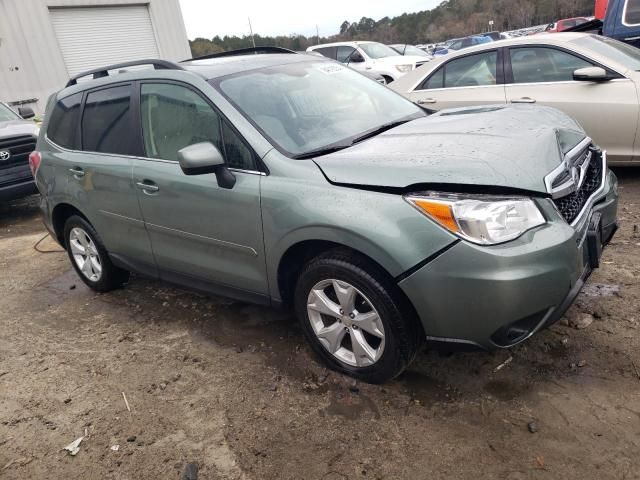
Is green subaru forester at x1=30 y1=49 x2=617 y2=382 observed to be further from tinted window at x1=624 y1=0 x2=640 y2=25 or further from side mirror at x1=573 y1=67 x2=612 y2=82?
tinted window at x1=624 y1=0 x2=640 y2=25

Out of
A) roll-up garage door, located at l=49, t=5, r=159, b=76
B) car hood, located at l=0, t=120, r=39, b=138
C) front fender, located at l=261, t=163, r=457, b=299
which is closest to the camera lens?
front fender, located at l=261, t=163, r=457, b=299

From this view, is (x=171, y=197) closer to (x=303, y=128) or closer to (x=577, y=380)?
(x=303, y=128)

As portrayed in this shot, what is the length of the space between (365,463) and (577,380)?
3.81 feet

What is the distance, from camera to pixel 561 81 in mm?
5191

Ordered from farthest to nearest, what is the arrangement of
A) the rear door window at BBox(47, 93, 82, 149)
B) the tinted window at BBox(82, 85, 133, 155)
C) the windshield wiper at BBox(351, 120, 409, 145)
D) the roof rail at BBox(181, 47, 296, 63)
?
the rear door window at BBox(47, 93, 82, 149), the roof rail at BBox(181, 47, 296, 63), the tinted window at BBox(82, 85, 133, 155), the windshield wiper at BBox(351, 120, 409, 145)

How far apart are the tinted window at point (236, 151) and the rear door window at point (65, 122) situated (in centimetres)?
172

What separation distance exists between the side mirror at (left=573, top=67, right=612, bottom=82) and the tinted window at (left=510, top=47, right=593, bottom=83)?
0.21m

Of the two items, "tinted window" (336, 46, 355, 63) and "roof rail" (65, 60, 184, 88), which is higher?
"roof rail" (65, 60, 184, 88)

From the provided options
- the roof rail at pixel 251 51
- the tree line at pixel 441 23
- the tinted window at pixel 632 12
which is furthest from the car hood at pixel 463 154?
the tree line at pixel 441 23

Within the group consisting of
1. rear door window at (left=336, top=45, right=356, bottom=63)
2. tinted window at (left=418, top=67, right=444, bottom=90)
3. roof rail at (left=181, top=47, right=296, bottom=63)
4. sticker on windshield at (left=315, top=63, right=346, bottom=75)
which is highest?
roof rail at (left=181, top=47, right=296, bottom=63)

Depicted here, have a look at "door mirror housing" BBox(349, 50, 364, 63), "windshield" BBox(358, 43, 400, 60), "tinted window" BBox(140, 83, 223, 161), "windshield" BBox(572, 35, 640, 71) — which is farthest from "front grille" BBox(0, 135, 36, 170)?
"windshield" BBox(358, 43, 400, 60)

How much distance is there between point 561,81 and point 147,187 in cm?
413

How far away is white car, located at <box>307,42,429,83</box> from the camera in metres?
12.3

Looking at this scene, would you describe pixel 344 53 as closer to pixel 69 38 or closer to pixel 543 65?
pixel 543 65
